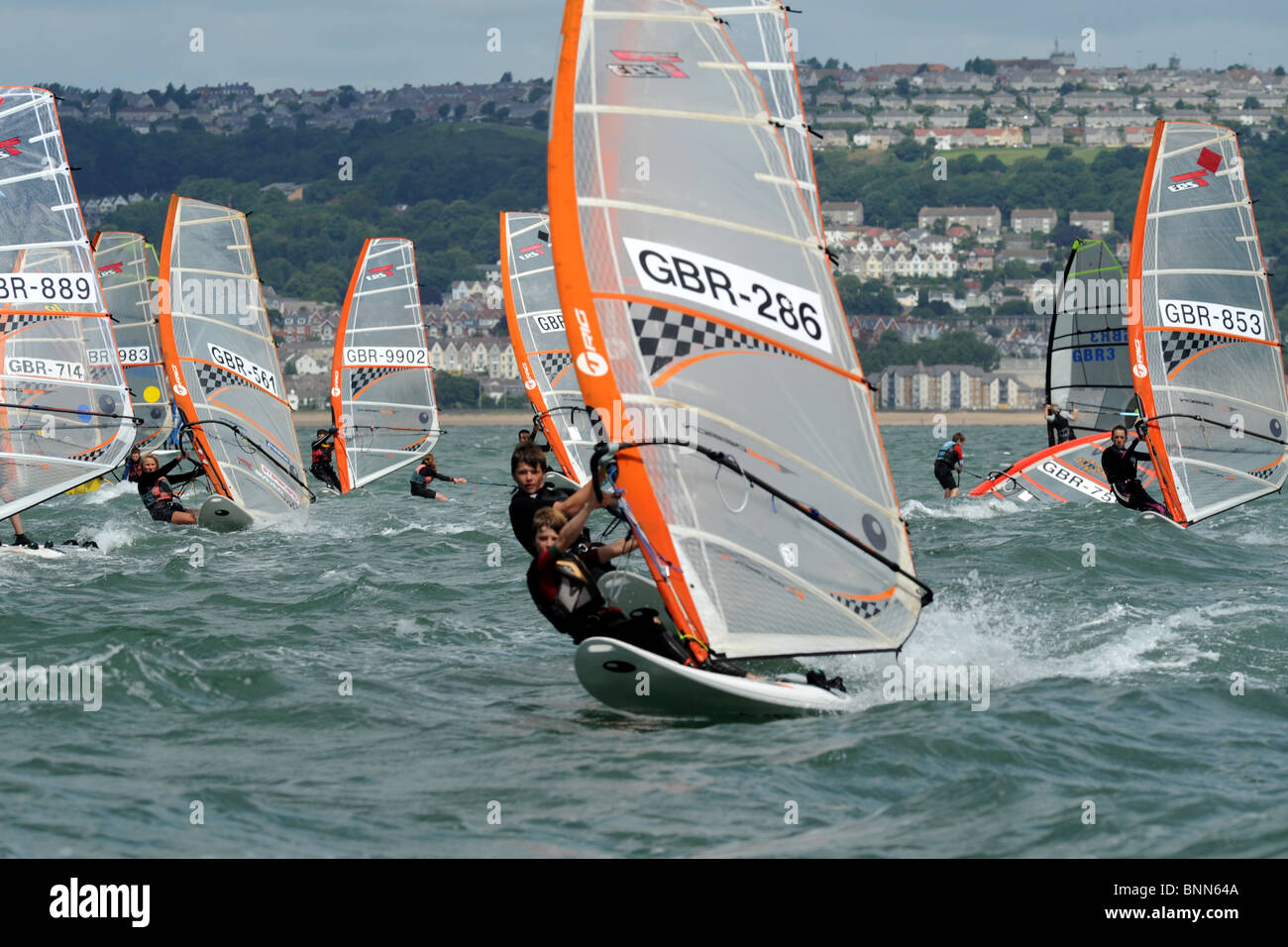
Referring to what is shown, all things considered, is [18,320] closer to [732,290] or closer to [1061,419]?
[732,290]

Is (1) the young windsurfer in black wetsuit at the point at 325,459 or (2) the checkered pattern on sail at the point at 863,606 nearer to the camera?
(2) the checkered pattern on sail at the point at 863,606

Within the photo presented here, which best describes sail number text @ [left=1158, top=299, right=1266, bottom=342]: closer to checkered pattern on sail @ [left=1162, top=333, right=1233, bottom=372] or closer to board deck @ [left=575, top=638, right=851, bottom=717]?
checkered pattern on sail @ [left=1162, top=333, right=1233, bottom=372]

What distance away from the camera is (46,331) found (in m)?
16.9

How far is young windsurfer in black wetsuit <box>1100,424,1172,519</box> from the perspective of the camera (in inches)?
728

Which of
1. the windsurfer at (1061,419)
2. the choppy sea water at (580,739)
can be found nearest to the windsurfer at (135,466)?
the choppy sea water at (580,739)

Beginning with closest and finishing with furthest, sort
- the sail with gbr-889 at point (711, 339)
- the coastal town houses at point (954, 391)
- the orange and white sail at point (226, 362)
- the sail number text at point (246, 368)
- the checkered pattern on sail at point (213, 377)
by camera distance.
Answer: the sail with gbr-889 at point (711, 339), the orange and white sail at point (226, 362), the checkered pattern on sail at point (213, 377), the sail number text at point (246, 368), the coastal town houses at point (954, 391)

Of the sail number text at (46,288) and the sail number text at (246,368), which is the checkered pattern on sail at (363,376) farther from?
the sail number text at (46,288)

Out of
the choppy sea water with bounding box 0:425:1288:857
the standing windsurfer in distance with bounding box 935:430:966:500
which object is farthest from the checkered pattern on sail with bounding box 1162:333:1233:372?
the standing windsurfer in distance with bounding box 935:430:966:500

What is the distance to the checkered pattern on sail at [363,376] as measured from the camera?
26.6 metres

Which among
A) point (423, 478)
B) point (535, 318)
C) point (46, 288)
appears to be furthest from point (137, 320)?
point (46, 288)

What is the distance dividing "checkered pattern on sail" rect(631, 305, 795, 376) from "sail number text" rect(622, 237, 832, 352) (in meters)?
0.12

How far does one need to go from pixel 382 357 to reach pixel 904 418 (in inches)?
3904

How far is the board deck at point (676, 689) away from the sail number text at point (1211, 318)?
1068cm
